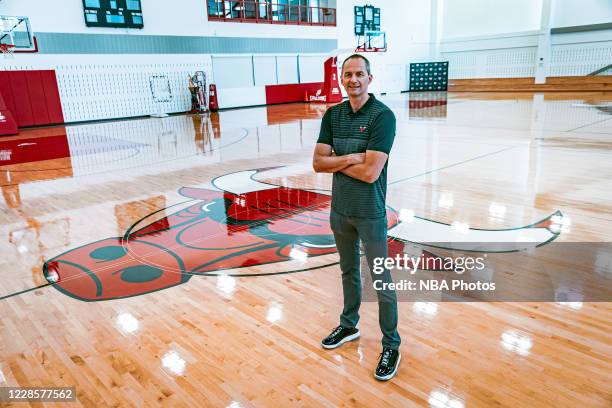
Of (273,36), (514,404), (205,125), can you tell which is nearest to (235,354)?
(514,404)

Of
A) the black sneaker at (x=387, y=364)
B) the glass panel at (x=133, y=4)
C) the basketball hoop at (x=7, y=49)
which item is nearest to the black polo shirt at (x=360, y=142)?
the black sneaker at (x=387, y=364)

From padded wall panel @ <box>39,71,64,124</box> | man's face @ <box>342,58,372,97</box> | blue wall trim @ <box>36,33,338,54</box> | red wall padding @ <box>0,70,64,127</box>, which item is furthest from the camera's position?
blue wall trim @ <box>36,33,338,54</box>

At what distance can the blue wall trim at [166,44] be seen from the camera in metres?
16.1

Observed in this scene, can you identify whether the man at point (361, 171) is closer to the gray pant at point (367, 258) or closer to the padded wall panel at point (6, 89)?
the gray pant at point (367, 258)

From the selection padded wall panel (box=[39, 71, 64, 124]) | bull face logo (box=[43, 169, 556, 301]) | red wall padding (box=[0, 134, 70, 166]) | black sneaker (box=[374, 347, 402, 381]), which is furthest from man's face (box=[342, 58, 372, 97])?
padded wall panel (box=[39, 71, 64, 124])

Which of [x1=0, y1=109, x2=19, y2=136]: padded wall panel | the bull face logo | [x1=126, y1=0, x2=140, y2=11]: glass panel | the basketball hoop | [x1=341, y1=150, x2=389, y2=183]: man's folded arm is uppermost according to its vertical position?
[x1=126, y1=0, x2=140, y2=11]: glass panel

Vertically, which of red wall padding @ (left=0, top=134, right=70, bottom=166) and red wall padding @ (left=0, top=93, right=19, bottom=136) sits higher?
red wall padding @ (left=0, top=93, right=19, bottom=136)

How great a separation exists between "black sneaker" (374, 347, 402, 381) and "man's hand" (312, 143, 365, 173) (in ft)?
3.49

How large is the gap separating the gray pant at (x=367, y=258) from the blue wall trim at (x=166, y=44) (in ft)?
56.1

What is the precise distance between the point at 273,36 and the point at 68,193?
1756cm

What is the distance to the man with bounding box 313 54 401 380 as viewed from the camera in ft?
7.47

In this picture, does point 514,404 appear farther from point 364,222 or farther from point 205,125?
point 205,125

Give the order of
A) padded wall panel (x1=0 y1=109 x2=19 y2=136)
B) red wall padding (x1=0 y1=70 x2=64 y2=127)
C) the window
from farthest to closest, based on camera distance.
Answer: the window, red wall padding (x1=0 y1=70 x2=64 y2=127), padded wall panel (x1=0 y1=109 x2=19 y2=136)

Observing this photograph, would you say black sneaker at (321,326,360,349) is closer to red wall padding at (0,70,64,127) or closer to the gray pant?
the gray pant
